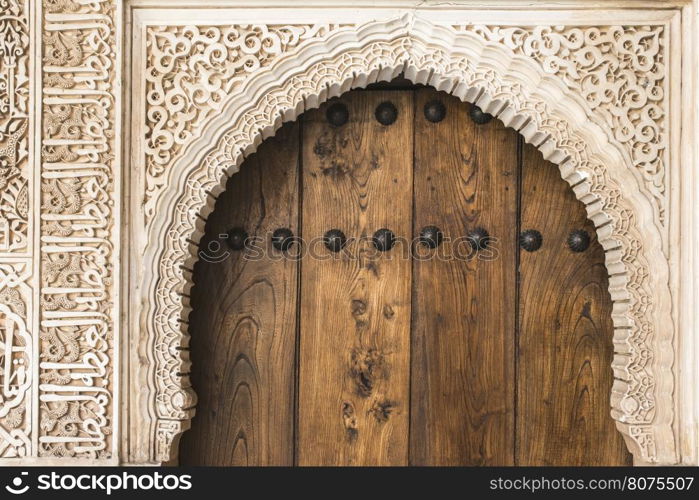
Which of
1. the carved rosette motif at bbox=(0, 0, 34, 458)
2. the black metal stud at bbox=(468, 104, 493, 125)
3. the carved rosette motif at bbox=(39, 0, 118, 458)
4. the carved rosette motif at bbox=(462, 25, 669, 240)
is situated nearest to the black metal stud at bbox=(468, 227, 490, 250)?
the black metal stud at bbox=(468, 104, 493, 125)

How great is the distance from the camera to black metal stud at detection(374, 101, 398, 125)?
1.74m

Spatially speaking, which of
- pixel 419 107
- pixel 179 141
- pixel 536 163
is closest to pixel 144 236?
pixel 179 141

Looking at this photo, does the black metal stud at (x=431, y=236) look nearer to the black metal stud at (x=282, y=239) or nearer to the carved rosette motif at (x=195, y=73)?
the black metal stud at (x=282, y=239)

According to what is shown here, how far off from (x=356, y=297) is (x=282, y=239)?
24cm

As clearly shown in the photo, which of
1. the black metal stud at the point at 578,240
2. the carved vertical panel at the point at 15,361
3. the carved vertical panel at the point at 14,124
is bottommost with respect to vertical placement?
A: the carved vertical panel at the point at 15,361

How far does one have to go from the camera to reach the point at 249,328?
5.71ft

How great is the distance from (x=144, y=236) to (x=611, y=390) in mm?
1191

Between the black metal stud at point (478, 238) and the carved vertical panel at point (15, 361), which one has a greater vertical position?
the black metal stud at point (478, 238)

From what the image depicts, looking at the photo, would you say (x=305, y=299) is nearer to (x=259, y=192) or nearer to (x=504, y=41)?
(x=259, y=192)

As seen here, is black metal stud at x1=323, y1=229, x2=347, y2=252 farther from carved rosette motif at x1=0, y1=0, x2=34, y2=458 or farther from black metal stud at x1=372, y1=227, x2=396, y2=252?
carved rosette motif at x1=0, y1=0, x2=34, y2=458

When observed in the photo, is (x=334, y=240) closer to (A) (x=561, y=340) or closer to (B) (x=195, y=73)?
(B) (x=195, y=73)

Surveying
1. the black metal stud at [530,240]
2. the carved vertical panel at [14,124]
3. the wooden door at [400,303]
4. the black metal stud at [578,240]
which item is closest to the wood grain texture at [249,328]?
the wooden door at [400,303]

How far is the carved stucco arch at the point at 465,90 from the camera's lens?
1532mm

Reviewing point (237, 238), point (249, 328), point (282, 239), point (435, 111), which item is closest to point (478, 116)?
point (435, 111)
